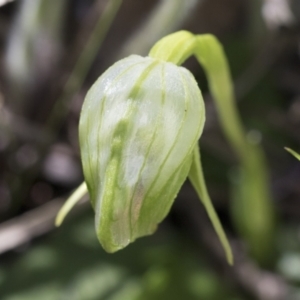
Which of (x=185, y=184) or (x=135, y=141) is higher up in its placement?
(x=135, y=141)

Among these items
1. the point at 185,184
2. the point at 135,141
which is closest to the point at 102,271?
the point at 185,184

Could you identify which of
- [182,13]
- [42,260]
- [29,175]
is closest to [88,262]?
[42,260]

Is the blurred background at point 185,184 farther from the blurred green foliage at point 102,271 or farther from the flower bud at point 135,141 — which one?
the flower bud at point 135,141

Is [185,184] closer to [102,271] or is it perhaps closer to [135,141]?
[102,271]

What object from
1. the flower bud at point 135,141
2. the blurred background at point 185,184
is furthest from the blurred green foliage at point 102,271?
the flower bud at point 135,141

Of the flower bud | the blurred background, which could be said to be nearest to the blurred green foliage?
the blurred background

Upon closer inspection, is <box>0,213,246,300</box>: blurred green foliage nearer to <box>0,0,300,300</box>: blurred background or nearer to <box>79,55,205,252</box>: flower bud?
<box>0,0,300,300</box>: blurred background

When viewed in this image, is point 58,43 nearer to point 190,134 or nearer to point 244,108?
point 244,108
